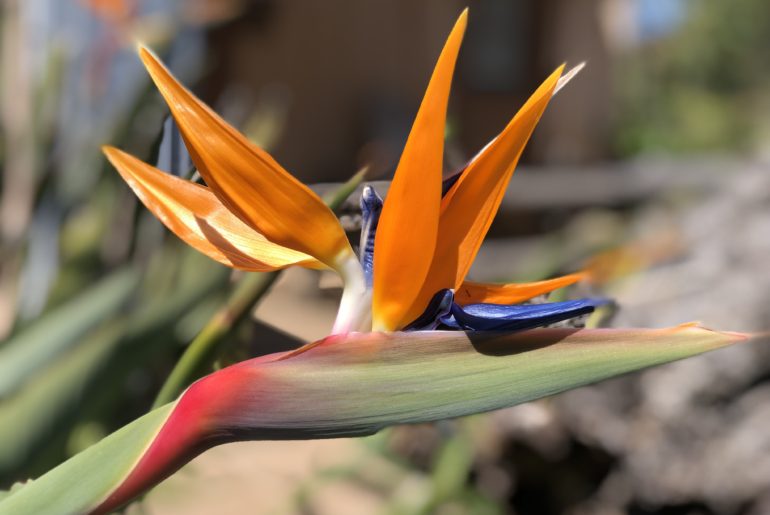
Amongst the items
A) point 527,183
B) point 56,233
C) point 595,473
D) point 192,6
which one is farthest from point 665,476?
point 527,183

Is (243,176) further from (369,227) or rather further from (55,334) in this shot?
(55,334)

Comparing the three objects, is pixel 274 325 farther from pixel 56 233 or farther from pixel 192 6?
pixel 192 6

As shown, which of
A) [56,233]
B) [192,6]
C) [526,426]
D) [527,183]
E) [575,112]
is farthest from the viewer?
[575,112]

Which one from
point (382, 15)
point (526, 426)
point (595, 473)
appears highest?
point (382, 15)

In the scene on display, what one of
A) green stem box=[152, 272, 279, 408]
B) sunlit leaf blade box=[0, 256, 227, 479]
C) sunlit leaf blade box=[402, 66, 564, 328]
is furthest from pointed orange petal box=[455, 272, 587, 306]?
sunlit leaf blade box=[0, 256, 227, 479]

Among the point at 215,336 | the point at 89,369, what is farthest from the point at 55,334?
the point at 215,336

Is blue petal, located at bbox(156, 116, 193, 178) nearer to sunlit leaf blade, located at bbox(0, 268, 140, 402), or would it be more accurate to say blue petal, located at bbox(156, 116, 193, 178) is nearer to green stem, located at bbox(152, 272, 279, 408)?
green stem, located at bbox(152, 272, 279, 408)
